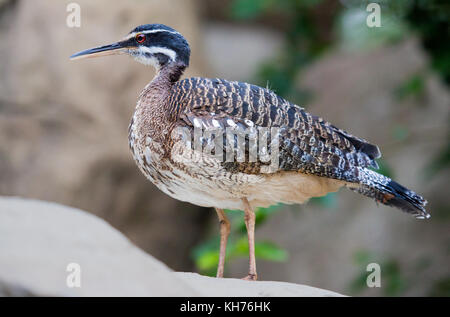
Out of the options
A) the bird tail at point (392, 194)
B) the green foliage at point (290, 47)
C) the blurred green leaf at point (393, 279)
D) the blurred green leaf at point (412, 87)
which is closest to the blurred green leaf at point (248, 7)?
the green foliage at point (290, 47)

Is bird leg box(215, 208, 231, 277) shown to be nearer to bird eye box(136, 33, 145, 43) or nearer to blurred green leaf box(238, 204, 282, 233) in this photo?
blurred green leaf box(238, 204, 282, 233)

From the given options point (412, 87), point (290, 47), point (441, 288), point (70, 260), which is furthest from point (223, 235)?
point (290, 47)

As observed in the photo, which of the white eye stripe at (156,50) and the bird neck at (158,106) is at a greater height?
the white eye stripe at (156,50)

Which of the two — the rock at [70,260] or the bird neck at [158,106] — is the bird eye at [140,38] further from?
the rock at [70,260]

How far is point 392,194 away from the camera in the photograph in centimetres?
423

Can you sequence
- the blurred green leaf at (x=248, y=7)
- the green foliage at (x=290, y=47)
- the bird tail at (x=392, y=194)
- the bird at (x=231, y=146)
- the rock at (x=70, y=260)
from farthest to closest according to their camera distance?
the green foliage at (x=290, y=47), the blurred green leaf at (x=248, y=7), the bird tail at (x=392, y=194), the bird at (x=231, y=146), the rock at (x=70, y=260)

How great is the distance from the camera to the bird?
3910mm

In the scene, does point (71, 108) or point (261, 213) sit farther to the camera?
point (71, 108)

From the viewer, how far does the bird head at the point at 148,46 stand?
4293 millimetres

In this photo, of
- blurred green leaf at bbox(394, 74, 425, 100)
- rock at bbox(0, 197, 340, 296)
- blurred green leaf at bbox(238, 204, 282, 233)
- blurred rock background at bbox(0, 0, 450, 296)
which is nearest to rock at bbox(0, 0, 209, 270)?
blurred rock background at bbox(0, 0, 450, 296)

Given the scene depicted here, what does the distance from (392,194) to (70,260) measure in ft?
7.83

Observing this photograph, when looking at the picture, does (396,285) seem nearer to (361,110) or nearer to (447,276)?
(447,276)

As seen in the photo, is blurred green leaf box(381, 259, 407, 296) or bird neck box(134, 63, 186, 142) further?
blurred green leaf box(381, 259, 407, 296)

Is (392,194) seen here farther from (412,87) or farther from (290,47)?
(290,47)
